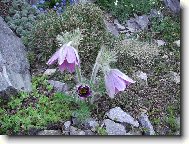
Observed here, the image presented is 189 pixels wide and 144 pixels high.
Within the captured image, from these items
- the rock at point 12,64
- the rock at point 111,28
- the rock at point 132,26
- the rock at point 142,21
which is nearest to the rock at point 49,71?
the rock at point 12,64

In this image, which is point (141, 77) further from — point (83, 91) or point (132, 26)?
point (132, 26)

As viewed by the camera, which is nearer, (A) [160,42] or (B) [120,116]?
(B) [120,116]

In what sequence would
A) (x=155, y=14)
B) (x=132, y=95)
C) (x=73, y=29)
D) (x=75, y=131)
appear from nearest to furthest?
(x=75, y=131)
(x=132, y=95)
(x=73, y=29)
(x=155, y=14)

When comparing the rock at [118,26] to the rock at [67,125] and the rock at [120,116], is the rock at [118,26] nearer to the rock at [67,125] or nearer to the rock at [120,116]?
the rock at [120,116]

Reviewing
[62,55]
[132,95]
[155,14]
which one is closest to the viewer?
[62,55]

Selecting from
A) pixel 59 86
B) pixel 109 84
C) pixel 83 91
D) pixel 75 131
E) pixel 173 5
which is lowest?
pixel 75 131

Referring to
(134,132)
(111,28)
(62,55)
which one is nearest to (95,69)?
(62,55)

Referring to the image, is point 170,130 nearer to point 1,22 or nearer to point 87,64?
point 87,64
